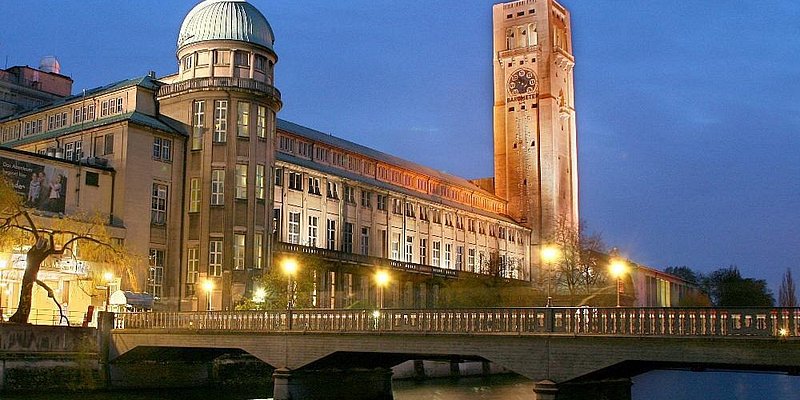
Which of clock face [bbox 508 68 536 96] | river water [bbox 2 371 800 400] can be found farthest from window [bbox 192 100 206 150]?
clock face [bbox 508 68 536 96]

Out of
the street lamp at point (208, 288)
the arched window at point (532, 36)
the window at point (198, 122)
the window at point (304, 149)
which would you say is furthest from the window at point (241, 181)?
the arched window at point (532, 36)

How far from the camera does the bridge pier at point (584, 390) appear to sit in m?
36.3

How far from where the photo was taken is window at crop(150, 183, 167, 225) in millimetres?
72500

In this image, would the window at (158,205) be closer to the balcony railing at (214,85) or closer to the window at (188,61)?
the balcony railing at (214,85)

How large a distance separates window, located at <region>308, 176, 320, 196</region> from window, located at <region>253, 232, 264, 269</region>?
→ 18.9 m

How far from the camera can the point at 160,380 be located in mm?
57656

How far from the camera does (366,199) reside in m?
103

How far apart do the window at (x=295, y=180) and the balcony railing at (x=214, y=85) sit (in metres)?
14.9

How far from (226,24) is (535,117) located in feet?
257

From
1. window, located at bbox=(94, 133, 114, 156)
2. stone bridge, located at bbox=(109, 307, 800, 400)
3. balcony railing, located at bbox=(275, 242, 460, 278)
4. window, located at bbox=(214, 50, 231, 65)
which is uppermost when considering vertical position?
window, located at bbox=(214, 50, 231, 65)

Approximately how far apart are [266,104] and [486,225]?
6286 centimetres

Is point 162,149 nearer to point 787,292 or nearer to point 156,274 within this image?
point 156,274

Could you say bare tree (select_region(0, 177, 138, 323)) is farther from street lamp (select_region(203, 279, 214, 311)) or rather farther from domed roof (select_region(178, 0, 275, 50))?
domed roof (select_region(178, 0, 275, 50))

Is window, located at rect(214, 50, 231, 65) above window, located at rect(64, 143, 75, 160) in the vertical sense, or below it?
above
